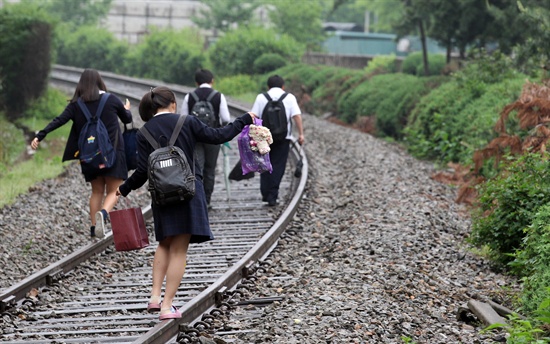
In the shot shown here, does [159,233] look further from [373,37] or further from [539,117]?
[373,37]

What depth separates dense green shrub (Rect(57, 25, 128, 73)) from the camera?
161 feet

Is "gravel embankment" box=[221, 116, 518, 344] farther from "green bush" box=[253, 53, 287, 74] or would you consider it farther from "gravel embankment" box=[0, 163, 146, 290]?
"green bush" box=[253, 53, 287, 74]

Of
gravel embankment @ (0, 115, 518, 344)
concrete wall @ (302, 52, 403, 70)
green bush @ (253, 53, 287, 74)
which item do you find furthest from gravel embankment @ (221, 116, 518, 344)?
concrete wall @ (302, 52, 403, 70)

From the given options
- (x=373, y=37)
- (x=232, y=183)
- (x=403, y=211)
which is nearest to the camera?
(x=403, y=211)

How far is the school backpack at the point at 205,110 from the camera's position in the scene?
40.3 ft

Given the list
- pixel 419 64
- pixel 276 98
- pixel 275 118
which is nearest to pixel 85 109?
pixel 275 118

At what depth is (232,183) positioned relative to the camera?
16.5 metres

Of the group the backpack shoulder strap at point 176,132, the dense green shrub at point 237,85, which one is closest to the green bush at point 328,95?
the dense green shrub at point 237,85

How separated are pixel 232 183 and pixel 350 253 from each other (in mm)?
6209

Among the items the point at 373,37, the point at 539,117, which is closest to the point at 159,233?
the point at 539,117

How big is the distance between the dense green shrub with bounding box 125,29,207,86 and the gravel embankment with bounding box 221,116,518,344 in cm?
2772

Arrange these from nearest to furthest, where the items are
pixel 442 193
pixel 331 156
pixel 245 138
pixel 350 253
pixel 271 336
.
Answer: pixel 271 336
pixel 245 138
pixel 350 253
pixel 442 193
pixel 331 156

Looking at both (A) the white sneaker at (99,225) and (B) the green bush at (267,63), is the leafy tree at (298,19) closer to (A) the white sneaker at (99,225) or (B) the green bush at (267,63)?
(B) the green bush at (267,63)

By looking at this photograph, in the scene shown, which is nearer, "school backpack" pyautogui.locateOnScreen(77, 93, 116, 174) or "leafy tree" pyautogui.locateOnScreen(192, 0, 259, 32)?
"school backpack" pyautogui.locateOnScreen(77, 93, 116, 174)
